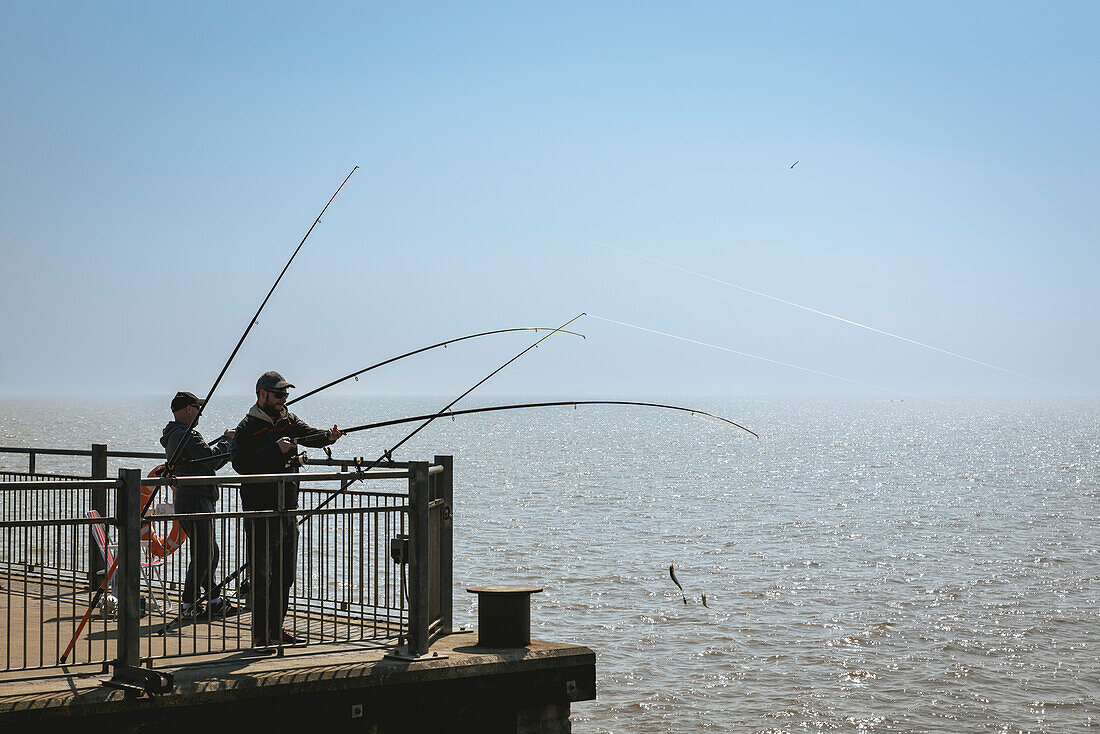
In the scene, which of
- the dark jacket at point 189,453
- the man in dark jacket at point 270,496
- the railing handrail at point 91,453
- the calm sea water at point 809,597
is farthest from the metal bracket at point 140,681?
the calm sea water at point 809,597

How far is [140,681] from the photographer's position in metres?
6.32

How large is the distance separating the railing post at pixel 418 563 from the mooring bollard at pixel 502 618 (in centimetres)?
55

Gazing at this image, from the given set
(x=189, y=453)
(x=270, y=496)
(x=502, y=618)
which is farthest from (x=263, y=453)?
(x=502, y=618)

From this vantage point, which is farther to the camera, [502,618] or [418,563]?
[502,618]

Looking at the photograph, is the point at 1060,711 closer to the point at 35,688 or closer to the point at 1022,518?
the point at 35,688

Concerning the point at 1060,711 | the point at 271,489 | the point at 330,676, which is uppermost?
the point at 271,489

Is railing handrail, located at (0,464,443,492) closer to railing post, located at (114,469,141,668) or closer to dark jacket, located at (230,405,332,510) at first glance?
railing post, located at (114,469,141,668)

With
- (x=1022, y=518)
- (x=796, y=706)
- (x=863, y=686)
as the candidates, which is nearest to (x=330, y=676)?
(x=796, y=706)

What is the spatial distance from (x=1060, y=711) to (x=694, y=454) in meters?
64.4

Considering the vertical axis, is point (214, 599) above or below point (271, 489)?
below

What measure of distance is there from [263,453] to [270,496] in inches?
12.6

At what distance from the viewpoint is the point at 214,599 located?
351 inches

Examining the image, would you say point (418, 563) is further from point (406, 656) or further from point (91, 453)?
point (91, 453)

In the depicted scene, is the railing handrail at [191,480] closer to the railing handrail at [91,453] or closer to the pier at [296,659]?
the pier at [296,659]
